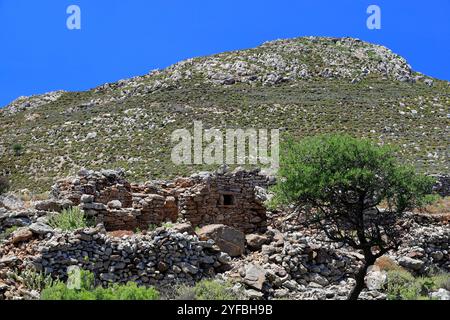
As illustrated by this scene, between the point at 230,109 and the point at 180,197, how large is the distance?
33741 millimetres

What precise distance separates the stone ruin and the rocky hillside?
16029 mm

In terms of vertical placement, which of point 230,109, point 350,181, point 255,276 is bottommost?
point 255,276

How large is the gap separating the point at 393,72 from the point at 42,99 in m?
38.5

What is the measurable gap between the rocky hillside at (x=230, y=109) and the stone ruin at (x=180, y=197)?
1603cm

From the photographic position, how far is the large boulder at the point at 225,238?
15.0m

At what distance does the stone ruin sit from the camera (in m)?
17.3

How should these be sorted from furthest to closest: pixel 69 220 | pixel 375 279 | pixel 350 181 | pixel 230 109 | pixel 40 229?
pixel 230 109 → pixel 69 220 → pixel 375 279 → pixel 40 229 → pixel 350 181

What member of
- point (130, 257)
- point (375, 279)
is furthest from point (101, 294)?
point (375, 279)

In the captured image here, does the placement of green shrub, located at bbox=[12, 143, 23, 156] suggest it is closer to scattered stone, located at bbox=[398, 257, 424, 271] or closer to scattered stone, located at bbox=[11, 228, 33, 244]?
scattered stone, located at bbox=[11, 228, 33, 244]

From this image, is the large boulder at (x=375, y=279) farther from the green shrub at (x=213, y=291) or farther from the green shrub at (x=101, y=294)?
the green shrub at (x=101, y=294)

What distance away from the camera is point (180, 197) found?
18.4 metres

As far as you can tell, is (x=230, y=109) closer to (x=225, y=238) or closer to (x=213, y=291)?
(x=225, y=238)
